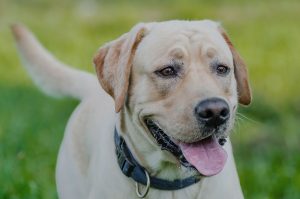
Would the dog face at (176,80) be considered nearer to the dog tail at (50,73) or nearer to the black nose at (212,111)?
the black nose at (212,111)

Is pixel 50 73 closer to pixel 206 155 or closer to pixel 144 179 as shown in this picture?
pixel 144 179

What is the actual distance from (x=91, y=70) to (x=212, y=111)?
8.60 meters

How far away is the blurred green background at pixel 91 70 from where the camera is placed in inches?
284

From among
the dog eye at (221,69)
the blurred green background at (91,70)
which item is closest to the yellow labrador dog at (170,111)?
the dog eye at (221,69)

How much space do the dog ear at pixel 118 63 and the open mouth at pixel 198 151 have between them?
0.73 ft

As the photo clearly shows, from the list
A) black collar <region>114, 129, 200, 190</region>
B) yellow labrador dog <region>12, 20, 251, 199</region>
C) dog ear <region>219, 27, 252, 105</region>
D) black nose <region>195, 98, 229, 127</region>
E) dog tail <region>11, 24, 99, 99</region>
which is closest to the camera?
black nose <region>195, 98, 229, 127</region>

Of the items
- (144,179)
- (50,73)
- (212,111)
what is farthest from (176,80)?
(50,73)

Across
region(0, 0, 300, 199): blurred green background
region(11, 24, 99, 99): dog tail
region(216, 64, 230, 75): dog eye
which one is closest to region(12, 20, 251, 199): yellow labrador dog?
region(216, 64, 230, 75): dog eye

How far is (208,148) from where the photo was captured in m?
4.81

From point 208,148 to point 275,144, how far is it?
14.7 feet

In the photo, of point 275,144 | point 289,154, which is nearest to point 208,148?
point 289,154

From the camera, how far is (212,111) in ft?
15.0

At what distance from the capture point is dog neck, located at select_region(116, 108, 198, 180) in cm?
493

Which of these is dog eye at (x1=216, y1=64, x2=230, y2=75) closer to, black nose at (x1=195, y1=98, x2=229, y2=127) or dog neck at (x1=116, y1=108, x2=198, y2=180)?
black nose at (x1=195, y1=98, x2=229, y2=127)
